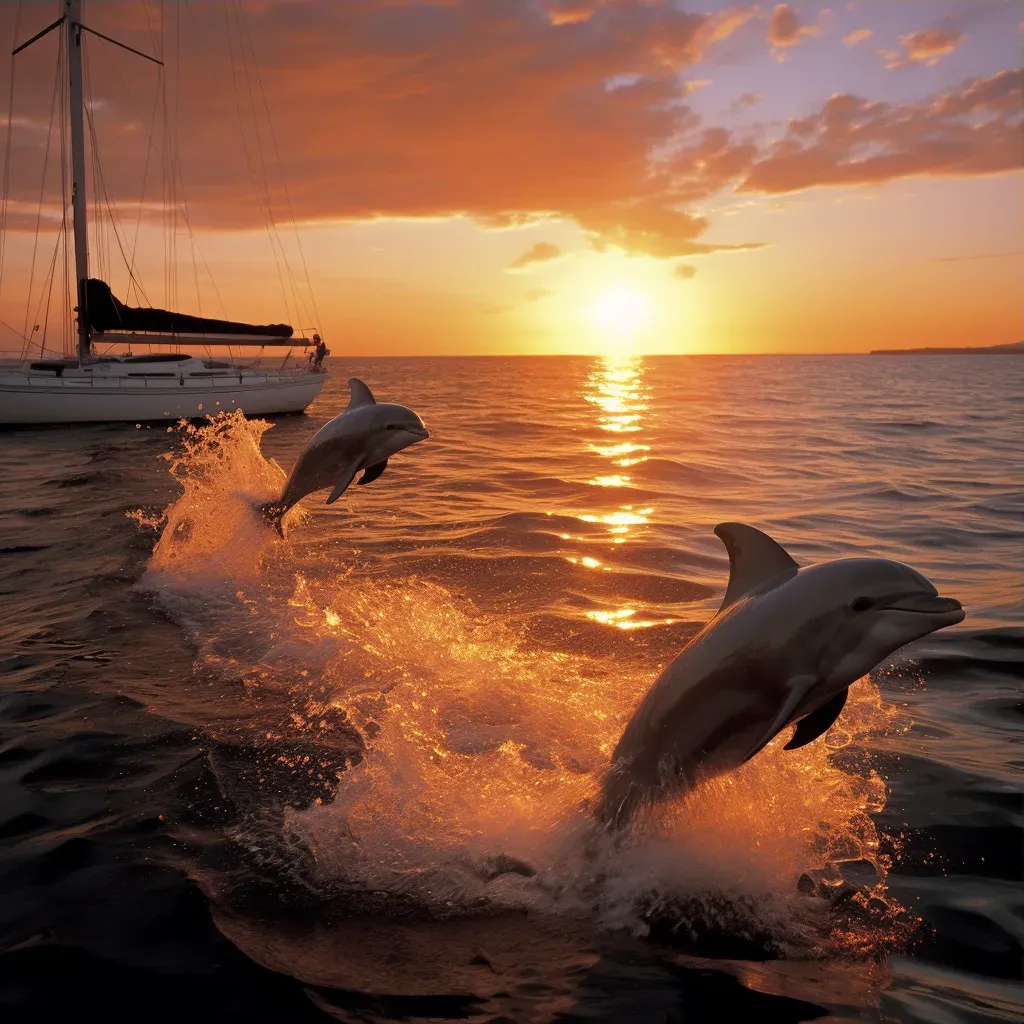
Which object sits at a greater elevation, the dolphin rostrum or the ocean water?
the dolphin rostrum

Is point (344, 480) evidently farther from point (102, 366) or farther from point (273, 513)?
point (102, 366)

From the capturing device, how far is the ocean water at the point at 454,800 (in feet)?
11.7

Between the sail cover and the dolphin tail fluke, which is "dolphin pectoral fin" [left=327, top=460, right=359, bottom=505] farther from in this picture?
the sail cover

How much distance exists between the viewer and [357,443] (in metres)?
8.66

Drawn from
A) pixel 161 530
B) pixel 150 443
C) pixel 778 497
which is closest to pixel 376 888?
pixel 161 530

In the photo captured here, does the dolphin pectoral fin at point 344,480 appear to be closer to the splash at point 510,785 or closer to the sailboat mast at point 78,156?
the splash at point 510,785

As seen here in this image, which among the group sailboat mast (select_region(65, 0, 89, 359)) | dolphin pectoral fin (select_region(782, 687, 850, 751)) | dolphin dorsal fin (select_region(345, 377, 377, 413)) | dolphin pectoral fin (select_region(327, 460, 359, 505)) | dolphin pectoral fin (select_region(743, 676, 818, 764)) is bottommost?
dolphin pectoral fin (select_region(782, 687, 850, 751))

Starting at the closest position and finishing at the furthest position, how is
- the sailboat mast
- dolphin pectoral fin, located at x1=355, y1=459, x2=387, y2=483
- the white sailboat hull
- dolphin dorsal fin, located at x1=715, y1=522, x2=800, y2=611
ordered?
dolphin dorsal fin, located at x1=715, y1=522, x2=800, y2=611, dolphin pectoral fin, located at x1=355, y1=459, x2=387, y2=483, the white sailboat hull, the sailboat mast

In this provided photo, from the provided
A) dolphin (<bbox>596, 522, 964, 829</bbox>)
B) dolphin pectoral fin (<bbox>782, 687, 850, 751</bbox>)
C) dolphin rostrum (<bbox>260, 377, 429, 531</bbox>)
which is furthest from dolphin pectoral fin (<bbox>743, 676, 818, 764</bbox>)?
dolphin rostrum (<bbox>260, 377, 429, 531</bbox>)

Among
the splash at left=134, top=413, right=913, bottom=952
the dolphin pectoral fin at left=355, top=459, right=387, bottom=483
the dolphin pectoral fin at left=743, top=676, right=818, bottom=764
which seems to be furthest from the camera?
the dolphin pectoral fin at left=355, top=459, right=387, bottom=483

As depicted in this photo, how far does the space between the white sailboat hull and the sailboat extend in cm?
3

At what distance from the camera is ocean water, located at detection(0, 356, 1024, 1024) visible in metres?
3.58

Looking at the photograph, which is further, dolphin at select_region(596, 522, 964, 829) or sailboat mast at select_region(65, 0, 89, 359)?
sailboat mast at select_region(65, 0, 89, 359)

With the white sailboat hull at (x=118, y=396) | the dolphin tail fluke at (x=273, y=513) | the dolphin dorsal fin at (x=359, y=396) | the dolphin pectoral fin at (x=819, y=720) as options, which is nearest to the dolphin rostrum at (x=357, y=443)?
the dolphin dorsal fin at (x=359, y=396)
